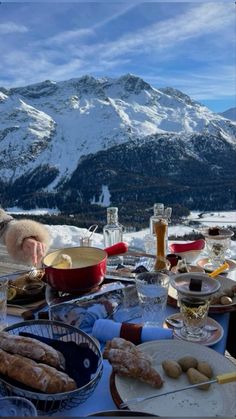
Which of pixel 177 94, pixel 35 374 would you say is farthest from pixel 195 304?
pixel 177 94

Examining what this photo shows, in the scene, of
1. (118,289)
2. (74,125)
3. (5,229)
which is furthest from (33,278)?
(74,125)

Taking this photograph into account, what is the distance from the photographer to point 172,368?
2.84 ft

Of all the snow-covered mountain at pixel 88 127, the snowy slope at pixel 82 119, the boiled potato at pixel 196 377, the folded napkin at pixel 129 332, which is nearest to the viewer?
the boiled potato at pixel 196 377

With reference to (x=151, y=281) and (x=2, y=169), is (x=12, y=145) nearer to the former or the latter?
(x=2, y=169)

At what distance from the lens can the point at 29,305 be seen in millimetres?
1313

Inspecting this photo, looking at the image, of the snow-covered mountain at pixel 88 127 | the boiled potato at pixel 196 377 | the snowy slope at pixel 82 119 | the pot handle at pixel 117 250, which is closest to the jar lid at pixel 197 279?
the boiled potato at pixel 196 377

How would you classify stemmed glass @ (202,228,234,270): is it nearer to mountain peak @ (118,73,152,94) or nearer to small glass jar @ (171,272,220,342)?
small glass jar @ (171,272,220,342)

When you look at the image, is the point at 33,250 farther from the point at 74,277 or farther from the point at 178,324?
the point at 178,324

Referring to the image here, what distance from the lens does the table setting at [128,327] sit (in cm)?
77

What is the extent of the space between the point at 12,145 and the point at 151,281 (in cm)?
13616

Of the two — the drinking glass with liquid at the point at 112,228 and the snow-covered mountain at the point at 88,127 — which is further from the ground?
the snow-covered mountain at the point at 88,127

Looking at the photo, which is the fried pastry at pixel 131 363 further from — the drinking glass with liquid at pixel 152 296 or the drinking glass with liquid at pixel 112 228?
the drinking glass with liquid at pixel 112 228

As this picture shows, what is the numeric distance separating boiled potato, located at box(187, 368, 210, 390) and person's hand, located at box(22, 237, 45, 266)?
0.93 meters

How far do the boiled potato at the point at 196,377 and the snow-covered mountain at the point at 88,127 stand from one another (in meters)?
88.0
